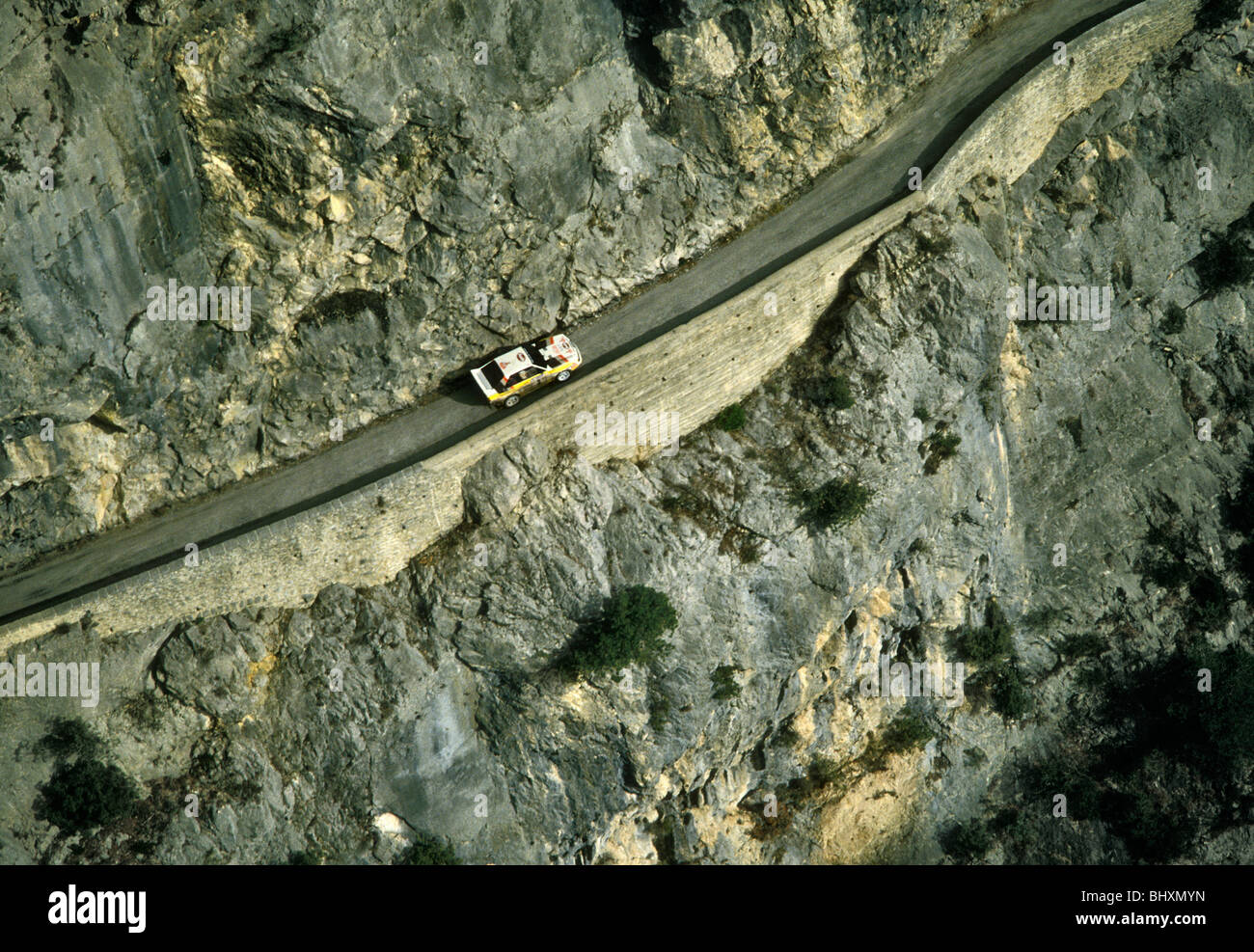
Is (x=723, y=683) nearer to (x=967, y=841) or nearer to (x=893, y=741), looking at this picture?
(x=893, y=741)

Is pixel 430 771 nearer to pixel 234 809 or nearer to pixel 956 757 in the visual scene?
pixel 234 809

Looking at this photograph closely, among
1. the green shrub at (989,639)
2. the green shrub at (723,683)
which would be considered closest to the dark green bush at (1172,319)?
the green shrub at (989,639)

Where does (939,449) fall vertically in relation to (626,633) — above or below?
above

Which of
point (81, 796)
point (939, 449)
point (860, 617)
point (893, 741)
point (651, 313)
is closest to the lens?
point (81, 796)

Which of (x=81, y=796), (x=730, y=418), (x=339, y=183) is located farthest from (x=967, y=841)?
(x=339, y=183)

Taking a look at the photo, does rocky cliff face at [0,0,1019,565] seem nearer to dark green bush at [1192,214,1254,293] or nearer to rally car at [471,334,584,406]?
rally car at [471,334,584,406]
